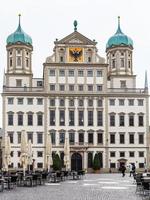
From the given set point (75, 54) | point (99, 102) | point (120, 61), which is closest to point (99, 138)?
point (99, 102)

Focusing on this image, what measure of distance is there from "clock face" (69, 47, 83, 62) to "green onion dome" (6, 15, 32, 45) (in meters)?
9.62

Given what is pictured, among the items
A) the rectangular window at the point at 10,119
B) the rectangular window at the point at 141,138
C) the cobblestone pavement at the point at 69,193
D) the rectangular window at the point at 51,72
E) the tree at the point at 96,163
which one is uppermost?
the rectangular window at the point at 51,72

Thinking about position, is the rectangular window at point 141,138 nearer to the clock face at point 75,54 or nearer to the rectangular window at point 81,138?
the rectangular window at point 81,138

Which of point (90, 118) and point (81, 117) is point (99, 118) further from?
point (81, 117)

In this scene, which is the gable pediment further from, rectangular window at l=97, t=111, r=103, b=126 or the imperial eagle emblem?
rectangular window at l=97, t=111, r=103, b=126

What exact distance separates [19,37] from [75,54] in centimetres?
1148

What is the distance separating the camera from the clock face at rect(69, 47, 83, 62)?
3834 inches

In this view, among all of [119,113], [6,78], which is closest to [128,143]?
[119,113]

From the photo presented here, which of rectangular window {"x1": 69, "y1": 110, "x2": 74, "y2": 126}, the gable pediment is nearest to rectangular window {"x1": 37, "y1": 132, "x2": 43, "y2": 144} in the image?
rectangular window {"x1": 69, "y1": 110, "x2": 74, "y2": 126}

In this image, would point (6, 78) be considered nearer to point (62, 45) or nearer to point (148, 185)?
point (62, 45)

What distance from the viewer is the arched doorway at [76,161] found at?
317ft

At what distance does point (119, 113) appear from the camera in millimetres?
98312

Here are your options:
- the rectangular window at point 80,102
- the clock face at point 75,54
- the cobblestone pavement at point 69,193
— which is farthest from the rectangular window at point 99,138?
the cobblestone pavement at point 69,193

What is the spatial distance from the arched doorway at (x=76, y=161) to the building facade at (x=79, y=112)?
15 centimetres
